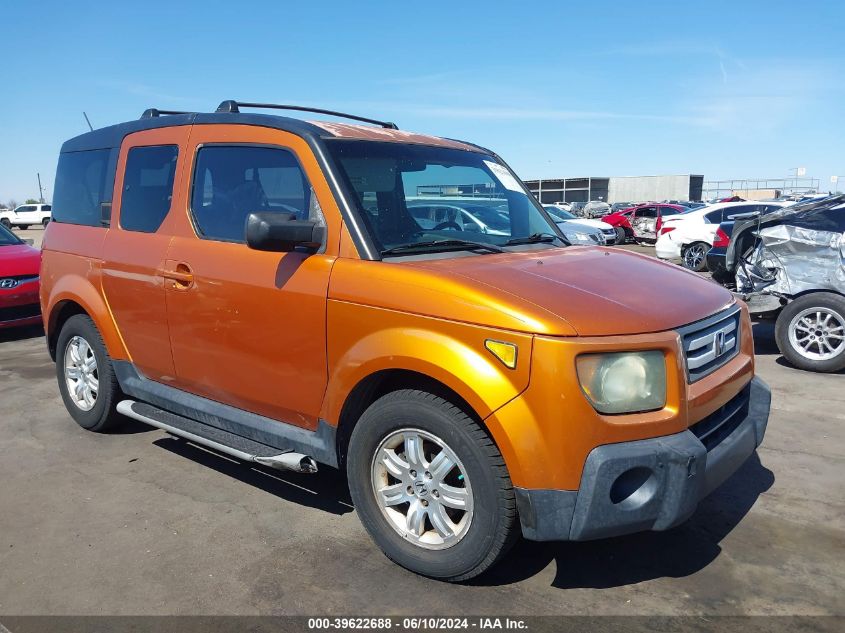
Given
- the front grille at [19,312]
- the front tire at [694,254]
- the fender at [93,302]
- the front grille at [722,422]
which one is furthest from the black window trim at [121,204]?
the front tire at [694,254]

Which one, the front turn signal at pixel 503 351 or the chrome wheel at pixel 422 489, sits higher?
the front turn signal at pixel 503 351

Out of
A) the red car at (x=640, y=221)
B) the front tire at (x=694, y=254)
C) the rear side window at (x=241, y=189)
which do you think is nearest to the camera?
the rear side window at (x=241, y=189)

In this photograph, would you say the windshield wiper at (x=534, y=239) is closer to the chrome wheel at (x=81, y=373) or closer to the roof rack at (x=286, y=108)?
the roof rack at (x=286, y=108)

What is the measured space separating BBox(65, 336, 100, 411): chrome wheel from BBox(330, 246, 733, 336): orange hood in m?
2.65

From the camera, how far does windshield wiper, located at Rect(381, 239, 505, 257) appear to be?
3368mm

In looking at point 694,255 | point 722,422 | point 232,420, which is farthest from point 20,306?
point 694,255

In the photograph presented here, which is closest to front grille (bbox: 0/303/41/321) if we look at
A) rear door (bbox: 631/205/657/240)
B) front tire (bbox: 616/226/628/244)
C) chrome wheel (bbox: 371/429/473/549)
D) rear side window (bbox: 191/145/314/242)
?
rear side window (bbox: 191/145/314/242)

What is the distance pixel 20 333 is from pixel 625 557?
9.11 metres

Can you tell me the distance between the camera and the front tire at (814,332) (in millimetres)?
6809

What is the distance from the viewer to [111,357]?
15.4ft

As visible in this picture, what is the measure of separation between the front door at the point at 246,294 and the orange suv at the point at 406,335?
12 mm

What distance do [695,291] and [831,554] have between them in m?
1.40

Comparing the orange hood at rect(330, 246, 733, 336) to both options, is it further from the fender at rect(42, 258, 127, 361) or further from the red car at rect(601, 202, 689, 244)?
the red car at rect(601, 202, 689, 244)

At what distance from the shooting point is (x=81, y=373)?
5141mm
